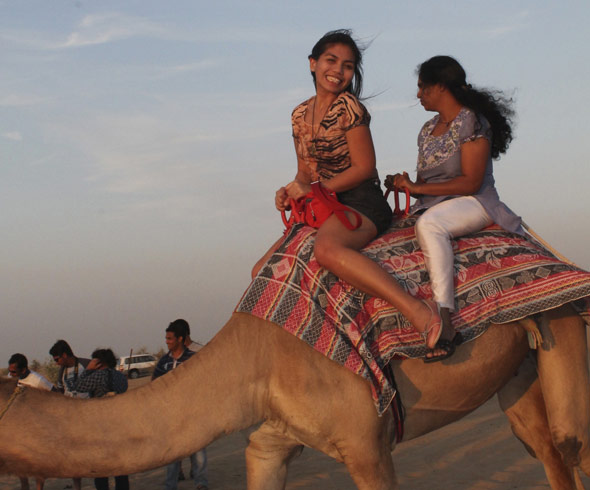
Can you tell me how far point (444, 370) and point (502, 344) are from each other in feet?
1.54

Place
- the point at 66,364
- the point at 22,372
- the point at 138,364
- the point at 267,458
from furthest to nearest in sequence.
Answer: the point at 138,364 → the point at 66,364 → the point at 22,372 → the point at 267,458

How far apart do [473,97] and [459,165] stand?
0.51 metres

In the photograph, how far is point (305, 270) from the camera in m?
4.73

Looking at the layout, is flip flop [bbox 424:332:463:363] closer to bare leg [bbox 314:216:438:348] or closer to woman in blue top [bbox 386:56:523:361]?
bare leg [bbox 314:216:438:348]

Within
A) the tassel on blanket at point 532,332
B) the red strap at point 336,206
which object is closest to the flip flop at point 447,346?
the tassel on blanket at point 532,332

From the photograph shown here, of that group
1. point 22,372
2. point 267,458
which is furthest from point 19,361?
point 267,458

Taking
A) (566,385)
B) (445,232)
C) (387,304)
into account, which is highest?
(445,232)

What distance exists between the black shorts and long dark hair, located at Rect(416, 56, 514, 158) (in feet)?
3.18

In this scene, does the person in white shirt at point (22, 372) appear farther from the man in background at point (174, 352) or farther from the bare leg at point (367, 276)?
the bare leg at point (367, 276)

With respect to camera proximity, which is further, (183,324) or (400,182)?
(183,324)

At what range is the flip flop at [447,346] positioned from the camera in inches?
181

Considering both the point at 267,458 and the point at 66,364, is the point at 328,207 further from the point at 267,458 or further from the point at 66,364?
the point at 66,364

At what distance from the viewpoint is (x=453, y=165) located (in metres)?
5.38

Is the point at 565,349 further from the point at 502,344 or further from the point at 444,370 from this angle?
the point at 444,370
